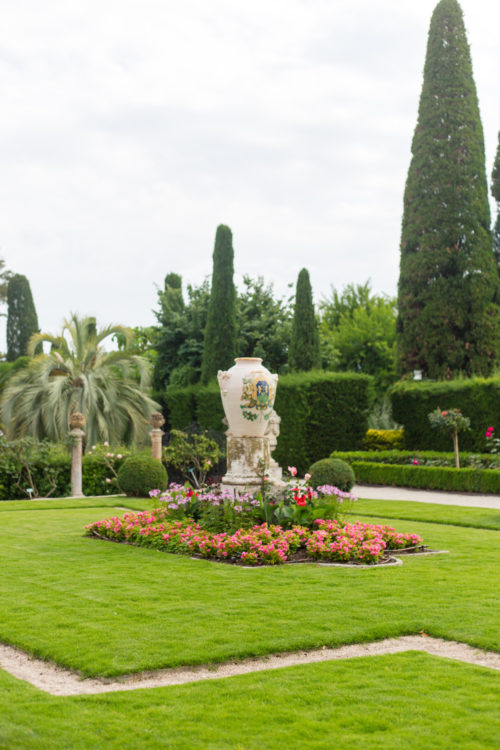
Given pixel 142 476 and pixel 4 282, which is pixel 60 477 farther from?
pixel 4 282

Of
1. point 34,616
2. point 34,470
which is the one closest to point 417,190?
point 34,470

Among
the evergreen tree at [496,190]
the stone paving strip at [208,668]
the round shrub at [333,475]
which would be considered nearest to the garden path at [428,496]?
the round shrub at [333,475]

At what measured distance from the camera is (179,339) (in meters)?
28.7

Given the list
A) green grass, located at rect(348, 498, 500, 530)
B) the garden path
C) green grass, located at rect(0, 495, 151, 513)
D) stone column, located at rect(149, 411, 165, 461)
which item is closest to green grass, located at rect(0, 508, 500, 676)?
green grass, located at rect(348, 498, 500, 530)

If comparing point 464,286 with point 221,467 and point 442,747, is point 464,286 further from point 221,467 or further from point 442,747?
point 442,747

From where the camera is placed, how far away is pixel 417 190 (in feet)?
84.2

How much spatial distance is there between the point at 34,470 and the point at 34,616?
1155 centimetres

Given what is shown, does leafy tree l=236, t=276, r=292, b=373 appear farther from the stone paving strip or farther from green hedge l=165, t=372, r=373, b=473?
the stone paving strip

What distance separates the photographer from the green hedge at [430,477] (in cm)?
1595

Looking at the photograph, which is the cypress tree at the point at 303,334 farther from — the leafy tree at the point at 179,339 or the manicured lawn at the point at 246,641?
the manicured lawn at the point at 246,641

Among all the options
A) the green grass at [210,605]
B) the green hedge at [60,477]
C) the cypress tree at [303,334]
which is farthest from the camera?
the cypress tree at [303,334]

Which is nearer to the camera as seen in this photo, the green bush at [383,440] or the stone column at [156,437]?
the stone column at [156,437]

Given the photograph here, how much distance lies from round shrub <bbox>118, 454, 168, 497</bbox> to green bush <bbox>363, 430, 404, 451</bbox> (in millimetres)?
8243

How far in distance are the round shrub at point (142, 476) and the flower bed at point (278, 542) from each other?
643 cm
